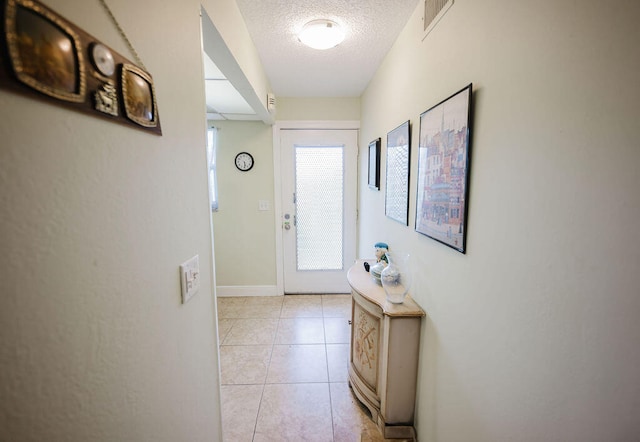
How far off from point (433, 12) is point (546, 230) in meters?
1.20

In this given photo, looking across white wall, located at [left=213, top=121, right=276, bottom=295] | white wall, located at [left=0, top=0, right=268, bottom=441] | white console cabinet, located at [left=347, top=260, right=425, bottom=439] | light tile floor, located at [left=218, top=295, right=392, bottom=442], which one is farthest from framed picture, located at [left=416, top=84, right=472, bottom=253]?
white wall, located at [left=213, top=121, right=276, bottom=295]

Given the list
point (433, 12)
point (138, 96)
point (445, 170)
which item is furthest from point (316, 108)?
point (138, 96)

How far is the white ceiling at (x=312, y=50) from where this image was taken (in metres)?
1.47

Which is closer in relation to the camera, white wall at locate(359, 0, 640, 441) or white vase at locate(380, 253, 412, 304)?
white wall at locate(359, 0, 640, 441)

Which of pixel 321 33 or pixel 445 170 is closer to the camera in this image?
pixel 445 170

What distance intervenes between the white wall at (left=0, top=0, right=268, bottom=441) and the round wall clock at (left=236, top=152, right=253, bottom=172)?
224cm

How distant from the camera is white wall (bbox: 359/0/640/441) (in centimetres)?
51

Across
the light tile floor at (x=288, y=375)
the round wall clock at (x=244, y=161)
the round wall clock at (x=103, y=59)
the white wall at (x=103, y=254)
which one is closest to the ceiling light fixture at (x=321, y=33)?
the white wall at (x=103, y=254)

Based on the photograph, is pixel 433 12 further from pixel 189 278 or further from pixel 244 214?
pixel 244 214

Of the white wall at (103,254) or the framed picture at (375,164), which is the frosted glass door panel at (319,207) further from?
the white wall at (103,254)

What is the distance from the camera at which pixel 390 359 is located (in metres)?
1.42

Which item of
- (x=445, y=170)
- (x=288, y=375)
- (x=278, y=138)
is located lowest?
(x=288, y=375)

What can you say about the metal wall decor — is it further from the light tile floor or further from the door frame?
the door frame

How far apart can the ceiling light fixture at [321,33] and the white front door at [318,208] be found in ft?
4.32
